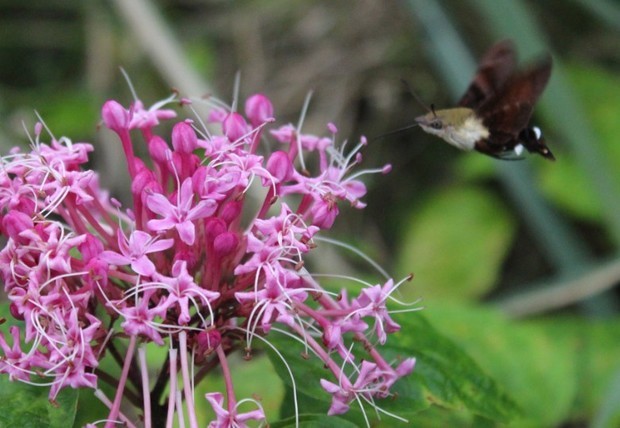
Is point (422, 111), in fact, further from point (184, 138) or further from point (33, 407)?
point (33, 407)

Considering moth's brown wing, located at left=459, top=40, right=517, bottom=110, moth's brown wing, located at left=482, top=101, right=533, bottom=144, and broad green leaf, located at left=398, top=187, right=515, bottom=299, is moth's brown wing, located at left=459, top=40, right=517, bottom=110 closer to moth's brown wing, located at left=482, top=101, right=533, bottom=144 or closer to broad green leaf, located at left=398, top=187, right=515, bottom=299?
moth's brown wing, located at left=482, top=101, right=533, bottom=144

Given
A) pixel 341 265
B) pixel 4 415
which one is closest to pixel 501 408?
pixel 4 415

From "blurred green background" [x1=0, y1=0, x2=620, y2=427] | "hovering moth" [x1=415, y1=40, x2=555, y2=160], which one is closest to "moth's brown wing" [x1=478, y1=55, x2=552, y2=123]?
"hovering moth" [x1=415, y1=40, x2=555, y2=160]

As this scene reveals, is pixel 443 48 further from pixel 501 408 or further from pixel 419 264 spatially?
pixel 501 408

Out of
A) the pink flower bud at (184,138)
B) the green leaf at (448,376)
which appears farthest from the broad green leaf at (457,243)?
the pink flower bud at (184,138)

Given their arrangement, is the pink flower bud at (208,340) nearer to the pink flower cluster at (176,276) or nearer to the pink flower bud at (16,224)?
the pink flower cluster at (176,276)

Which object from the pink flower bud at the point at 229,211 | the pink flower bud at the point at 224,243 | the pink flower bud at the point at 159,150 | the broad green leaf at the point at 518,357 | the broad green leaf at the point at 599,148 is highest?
the pink flower bud at the point at 159,150
